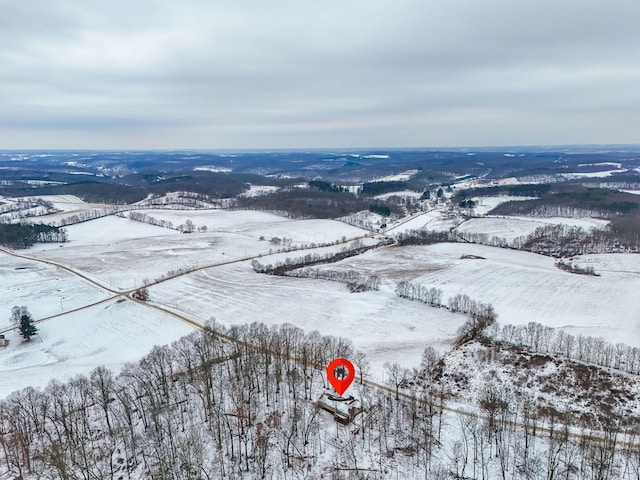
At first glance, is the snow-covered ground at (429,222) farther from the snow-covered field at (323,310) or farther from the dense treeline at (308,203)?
the snow-covered field at (323,310)

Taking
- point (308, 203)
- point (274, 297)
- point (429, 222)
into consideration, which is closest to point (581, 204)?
point (429, 222)

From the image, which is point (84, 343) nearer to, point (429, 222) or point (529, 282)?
point (529, 282)

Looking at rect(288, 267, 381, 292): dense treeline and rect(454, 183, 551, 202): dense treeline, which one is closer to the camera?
rect(288, 267, 381, 292): dense treeline

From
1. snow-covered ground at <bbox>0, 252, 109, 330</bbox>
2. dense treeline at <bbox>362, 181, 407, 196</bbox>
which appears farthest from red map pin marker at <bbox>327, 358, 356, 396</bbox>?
dense treeline at <bbox>362, 181, 407, 196</bbox>

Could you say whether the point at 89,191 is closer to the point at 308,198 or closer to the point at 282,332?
the point at 308,198

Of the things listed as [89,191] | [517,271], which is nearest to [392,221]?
[517,271]

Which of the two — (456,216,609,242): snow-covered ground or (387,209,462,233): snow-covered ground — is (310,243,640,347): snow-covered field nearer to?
(456,216,609,242): snow-covered ground

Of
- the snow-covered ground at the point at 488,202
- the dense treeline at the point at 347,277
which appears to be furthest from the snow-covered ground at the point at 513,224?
the dense treeline at the point at 347,277

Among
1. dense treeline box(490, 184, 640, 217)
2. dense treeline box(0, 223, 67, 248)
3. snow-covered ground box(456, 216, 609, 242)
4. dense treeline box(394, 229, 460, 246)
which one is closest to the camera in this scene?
dense treeline box(0, 223, 67, 248)
